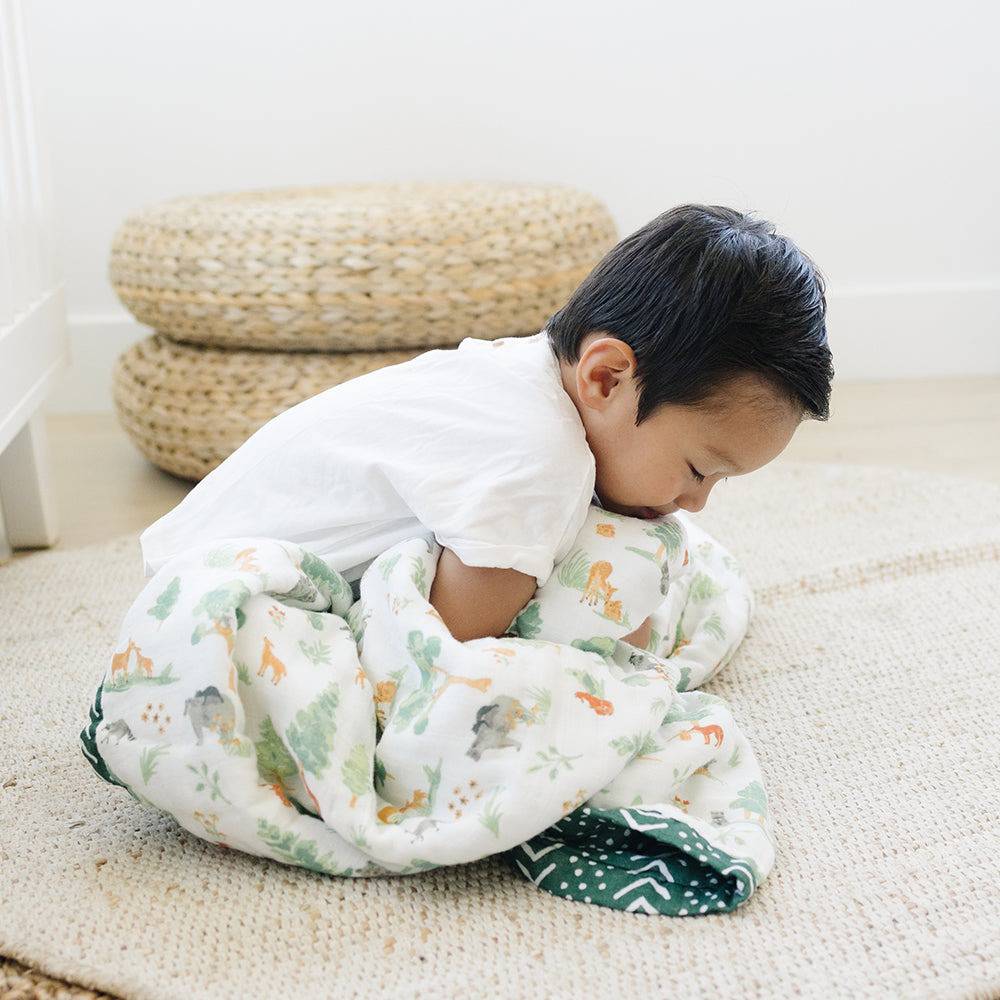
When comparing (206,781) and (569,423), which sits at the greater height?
(569,423)

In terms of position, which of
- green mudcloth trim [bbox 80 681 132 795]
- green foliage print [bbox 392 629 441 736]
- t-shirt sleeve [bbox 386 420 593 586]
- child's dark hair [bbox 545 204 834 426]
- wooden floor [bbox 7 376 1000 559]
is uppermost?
child's dark hair [bbox 545 204 834 426]

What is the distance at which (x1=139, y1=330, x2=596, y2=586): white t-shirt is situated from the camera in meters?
0.80

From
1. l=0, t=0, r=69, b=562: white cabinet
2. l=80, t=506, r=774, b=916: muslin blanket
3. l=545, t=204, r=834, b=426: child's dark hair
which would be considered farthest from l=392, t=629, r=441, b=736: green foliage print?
l=0, t=0, r=69, b=562: white cabinet

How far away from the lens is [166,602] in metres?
0.78

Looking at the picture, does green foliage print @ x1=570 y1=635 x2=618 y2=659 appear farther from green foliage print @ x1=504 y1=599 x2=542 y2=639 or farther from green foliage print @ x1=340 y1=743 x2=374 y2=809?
green foliage print @ x1=340 y1=743 x2=374 y2=809

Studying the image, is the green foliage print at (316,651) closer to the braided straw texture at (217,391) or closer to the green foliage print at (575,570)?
the green foliage print at (575,570)

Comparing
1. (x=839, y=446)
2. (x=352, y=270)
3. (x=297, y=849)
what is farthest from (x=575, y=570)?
(x=839, y=446)

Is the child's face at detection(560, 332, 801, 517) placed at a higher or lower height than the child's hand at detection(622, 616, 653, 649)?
higher

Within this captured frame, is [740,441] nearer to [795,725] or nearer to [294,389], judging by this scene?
[795,725]

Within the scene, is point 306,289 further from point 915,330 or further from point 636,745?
point 915,330

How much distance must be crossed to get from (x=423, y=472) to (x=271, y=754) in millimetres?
208

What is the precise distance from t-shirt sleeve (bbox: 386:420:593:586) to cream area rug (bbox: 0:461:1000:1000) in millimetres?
202

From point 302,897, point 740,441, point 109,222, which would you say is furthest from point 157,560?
point 109,222

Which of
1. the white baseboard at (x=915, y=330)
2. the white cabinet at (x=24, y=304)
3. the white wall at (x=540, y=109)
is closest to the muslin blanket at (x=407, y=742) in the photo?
the white cabinet at (x=24, y=304)
